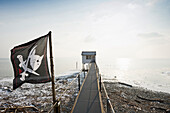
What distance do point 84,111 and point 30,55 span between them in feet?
13.0

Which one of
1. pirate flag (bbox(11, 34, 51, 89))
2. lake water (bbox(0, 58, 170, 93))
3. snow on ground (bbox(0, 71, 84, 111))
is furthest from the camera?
lake water (bbox(0, 58, 170, 93))

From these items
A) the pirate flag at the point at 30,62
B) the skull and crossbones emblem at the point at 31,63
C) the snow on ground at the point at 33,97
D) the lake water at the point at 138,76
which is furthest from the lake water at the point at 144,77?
the skull and crossbones emblem at the point at 31,63

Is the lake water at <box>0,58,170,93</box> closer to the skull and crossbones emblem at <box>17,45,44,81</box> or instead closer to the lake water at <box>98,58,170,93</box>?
the lake water at <box>98,58,170,93</box>

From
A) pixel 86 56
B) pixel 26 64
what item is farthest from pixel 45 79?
pixel 86 56

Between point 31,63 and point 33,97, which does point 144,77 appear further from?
point 31,63

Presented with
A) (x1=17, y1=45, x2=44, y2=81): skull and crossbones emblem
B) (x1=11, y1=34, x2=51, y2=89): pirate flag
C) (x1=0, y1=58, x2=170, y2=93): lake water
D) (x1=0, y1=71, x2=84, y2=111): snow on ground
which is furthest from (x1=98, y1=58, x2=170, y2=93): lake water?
(x1=17, y1=45, x2=44, y2=81): skull and crossbones emblem

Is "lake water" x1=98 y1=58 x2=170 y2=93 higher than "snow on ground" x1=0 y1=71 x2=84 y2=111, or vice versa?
"snow on ground" x1=0 y1=71 x2=84 y2=111

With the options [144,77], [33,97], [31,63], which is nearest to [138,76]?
[144,77]

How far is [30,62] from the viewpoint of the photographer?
12.8 ft

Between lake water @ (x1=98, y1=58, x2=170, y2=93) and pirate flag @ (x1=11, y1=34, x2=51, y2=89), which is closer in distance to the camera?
pirate flag @ (x1=11, y1=34, x2=51, y2=89)

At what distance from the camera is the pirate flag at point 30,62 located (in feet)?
12.5

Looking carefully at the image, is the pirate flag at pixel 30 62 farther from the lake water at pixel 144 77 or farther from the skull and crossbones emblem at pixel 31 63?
the lake water at pixel 144 77

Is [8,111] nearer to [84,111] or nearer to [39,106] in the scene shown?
[39,106]

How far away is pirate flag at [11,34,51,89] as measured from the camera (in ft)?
12.5
